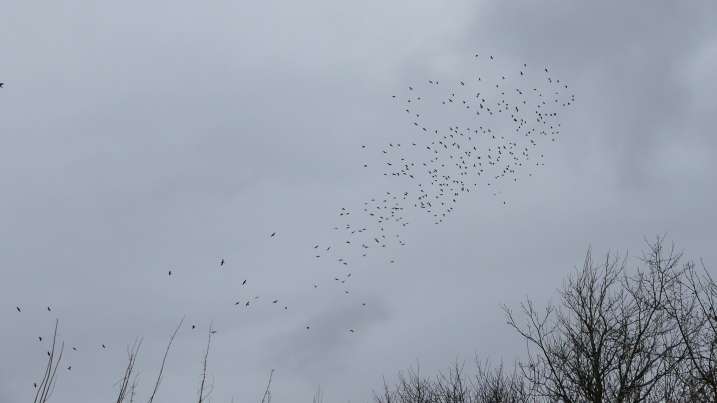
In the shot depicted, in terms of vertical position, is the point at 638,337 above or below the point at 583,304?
below

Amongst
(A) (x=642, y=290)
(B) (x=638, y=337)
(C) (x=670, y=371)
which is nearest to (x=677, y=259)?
(A) (x=642, y=290)

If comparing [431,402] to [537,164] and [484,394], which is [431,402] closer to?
[484,394]

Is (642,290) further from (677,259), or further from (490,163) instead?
(490,163)

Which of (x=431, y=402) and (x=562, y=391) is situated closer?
(x=562, y=391)

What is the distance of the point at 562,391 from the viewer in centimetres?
1595

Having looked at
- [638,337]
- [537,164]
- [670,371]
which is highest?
[537,164]

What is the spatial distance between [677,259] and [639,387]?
14.4 feet

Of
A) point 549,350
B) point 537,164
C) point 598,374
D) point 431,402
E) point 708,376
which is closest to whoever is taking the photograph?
point 708,376

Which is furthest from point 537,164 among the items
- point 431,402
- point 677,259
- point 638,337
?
point 431,402

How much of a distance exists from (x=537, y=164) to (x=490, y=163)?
2.71 metres

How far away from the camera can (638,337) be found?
16.2m

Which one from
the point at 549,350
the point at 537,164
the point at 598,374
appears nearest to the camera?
the point at 598,374

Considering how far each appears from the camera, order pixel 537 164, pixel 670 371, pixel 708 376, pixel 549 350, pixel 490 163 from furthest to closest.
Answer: pixel 490 163 < pixel 537 164 < pixel 549 350 < pixel 670 371 < pixel 708 376

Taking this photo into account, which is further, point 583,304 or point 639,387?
point 583,304
